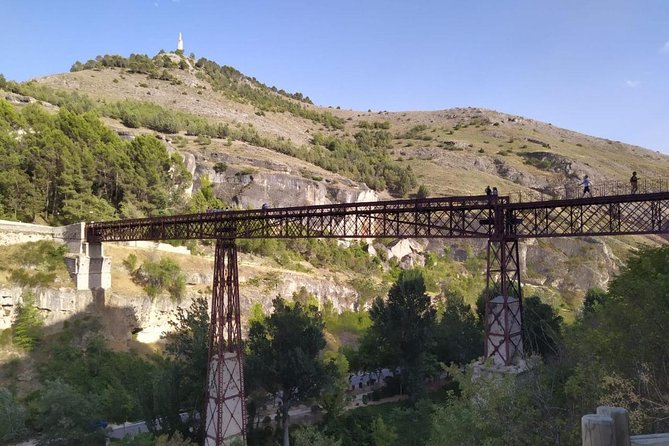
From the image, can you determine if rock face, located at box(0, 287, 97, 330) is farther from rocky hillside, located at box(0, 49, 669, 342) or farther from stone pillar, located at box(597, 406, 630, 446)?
stone pillar, located at box(597, 406, 630, 446)

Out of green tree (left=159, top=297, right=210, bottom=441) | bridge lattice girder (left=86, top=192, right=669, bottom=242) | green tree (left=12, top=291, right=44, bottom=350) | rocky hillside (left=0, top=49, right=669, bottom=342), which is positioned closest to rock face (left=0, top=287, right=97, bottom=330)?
green tree (left=12, top=291, right=44, bottom=350)

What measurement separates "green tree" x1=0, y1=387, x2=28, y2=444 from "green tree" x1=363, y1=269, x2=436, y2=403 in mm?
22043

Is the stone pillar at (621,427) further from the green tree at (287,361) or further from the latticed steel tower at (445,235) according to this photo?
the green tree at (287,361)

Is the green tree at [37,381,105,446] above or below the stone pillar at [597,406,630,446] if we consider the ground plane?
below

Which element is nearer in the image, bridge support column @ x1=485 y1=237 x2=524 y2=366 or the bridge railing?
bridge support column @ x1=485 y1=237 x2=524 y2=366

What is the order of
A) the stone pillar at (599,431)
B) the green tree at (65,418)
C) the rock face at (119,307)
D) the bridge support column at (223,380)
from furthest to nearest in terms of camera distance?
the rock face at (119,307), the bridge support column at (223,380), the green tree at (65,418), the stone pillar at (599,431)

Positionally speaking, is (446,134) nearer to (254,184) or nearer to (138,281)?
(254,184)

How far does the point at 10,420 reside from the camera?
20.6 meters

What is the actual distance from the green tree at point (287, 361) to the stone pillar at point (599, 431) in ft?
73.1

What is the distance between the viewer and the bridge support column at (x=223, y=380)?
1995 centimetres

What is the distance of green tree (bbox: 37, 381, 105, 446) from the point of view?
64.1 ft

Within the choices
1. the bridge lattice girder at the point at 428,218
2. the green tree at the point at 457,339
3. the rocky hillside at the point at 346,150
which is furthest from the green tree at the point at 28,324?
the green tree at the point at 457,339

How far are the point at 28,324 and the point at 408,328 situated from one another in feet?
84.3

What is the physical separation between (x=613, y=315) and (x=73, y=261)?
33378mm
